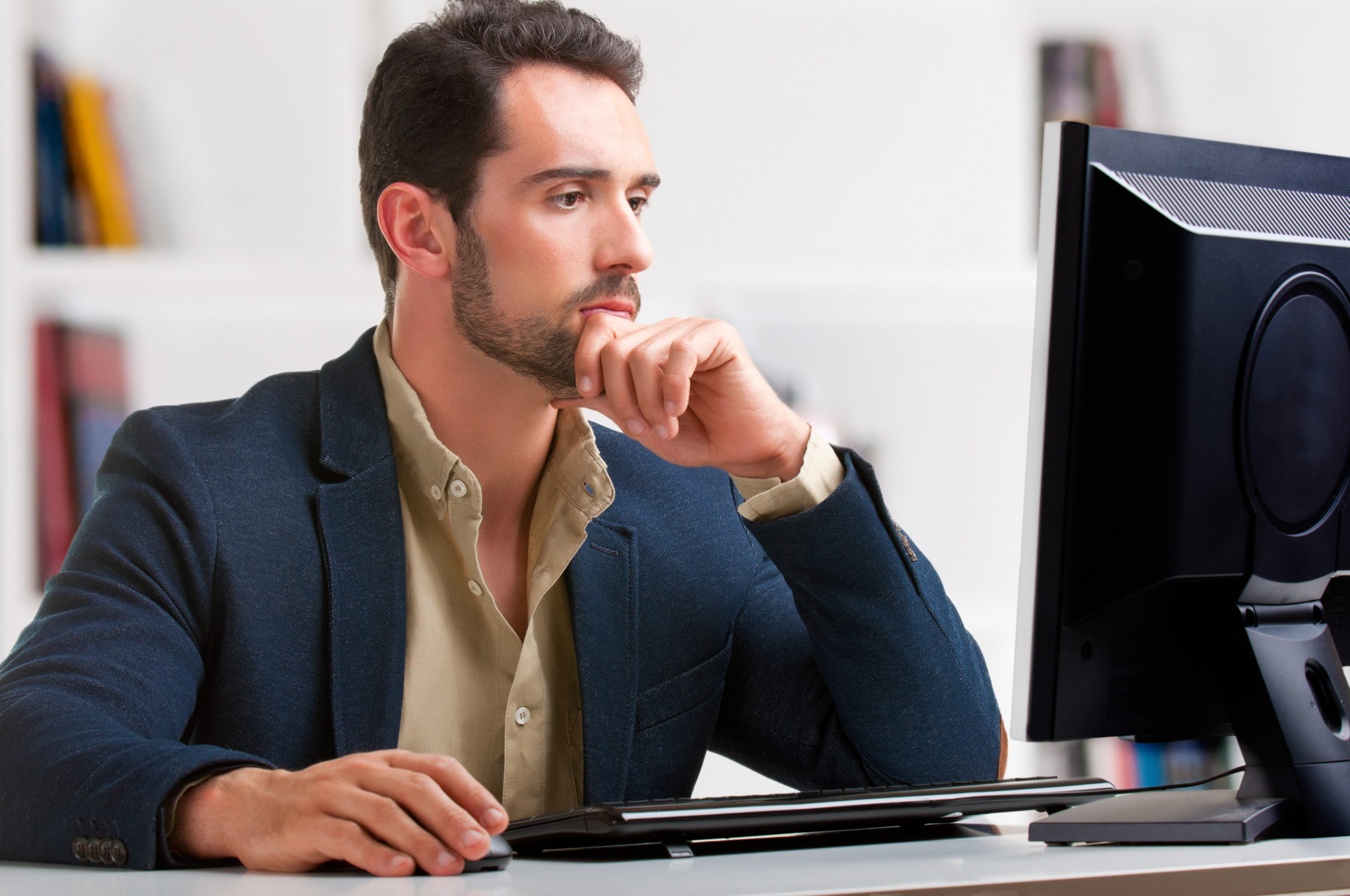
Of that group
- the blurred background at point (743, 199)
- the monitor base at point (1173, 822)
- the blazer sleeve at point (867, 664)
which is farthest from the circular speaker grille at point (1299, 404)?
the blurred background at point (743, 199)

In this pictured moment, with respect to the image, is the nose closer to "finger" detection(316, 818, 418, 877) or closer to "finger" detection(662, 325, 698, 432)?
"finger" detection(662, 325, 698, 432)

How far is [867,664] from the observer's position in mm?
1150

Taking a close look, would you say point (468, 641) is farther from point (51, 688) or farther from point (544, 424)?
point (51, 688)

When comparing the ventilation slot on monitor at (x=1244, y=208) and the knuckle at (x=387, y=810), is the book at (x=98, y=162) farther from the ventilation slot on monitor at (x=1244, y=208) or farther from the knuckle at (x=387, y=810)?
the ventilation slot on monitor at (x=1244, y=208)

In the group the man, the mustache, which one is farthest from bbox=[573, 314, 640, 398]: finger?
the mustache

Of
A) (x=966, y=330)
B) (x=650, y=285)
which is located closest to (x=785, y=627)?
(x=650, y=285)

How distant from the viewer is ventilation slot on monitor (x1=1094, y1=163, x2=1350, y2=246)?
0.85 m

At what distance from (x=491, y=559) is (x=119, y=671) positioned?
1.53 ft

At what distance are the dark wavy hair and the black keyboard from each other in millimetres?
885

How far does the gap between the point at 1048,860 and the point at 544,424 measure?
34.9 inches

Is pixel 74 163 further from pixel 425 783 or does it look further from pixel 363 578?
pixel 425 783

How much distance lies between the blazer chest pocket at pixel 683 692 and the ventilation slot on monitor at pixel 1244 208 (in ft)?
2.33

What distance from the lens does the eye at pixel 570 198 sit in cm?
143

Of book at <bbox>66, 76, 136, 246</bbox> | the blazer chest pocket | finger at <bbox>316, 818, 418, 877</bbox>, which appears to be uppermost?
book at <bbox>66, 76, 136, 246</bbox>
